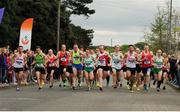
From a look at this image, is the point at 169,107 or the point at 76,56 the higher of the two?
the point at 76,56

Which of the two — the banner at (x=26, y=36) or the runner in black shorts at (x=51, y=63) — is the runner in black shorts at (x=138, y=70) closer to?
the runner in black shorts at (x=51, y=63)

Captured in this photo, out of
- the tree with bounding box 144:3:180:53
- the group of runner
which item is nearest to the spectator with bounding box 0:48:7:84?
the group of runner

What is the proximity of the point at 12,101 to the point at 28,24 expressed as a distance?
60.9 ft

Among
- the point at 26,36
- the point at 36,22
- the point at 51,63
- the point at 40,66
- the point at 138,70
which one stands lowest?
the point at 138,70

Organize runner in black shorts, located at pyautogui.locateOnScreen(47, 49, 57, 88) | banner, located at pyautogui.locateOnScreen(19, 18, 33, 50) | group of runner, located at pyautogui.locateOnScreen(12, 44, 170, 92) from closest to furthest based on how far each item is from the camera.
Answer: group of runner, located at pyautogui.locateOnScreen(12, 44, 170, 92), runner in black shorts, located at pyautogui.locateOnScreen(47, 49, 57, 88), banner, located at pyautogui.locateOnScreen(19, 18, 33, 50)

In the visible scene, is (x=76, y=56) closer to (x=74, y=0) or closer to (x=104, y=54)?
(x=104, y=54)

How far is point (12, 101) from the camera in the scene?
2112 centimetres

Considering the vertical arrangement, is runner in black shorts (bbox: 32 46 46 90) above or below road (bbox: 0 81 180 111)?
above

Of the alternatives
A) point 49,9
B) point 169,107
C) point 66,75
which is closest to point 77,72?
point 66,75

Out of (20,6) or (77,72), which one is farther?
(20,6)

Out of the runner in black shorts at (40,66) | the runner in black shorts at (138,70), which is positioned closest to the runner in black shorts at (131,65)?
the runner in black shorts at (138,70)

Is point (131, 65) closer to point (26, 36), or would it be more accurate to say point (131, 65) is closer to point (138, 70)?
point (138, 70)

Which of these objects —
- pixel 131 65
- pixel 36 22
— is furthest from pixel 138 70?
pixel 36 22

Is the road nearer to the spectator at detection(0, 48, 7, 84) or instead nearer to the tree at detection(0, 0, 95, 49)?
the spectator at detection(0, 48, 7, 84)
